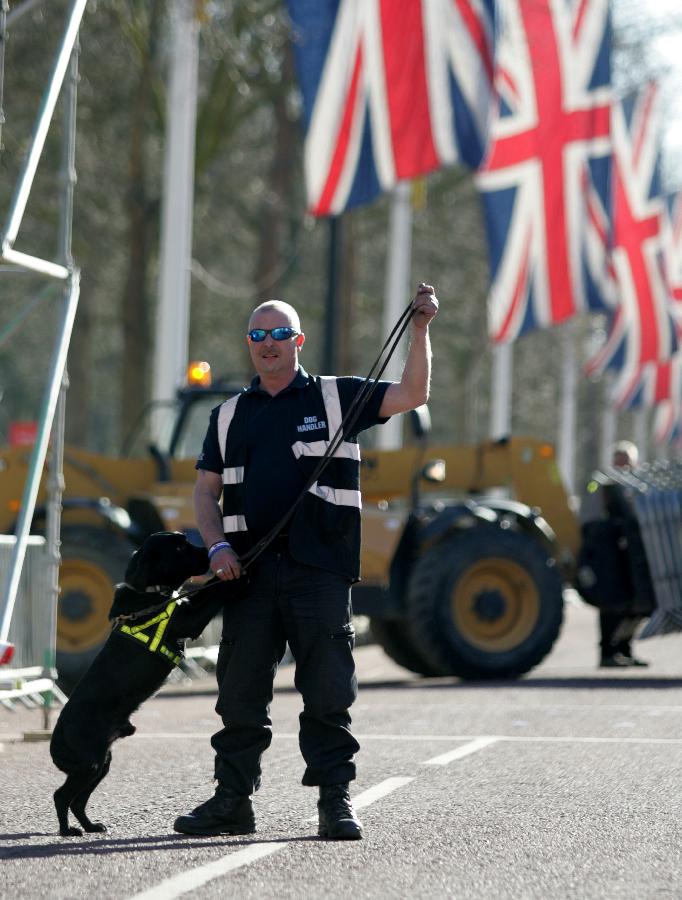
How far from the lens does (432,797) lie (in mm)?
8070

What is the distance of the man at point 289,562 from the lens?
6.98 meters

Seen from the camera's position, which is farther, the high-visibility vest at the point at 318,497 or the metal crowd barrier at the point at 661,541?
the metal crowd barrier at the point at 661,541

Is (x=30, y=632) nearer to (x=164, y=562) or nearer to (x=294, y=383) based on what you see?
(x=164, y=562)

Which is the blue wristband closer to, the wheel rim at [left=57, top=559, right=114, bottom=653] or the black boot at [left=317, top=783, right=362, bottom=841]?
the black boot at [left=317, top=783, right=362, bottom=841]

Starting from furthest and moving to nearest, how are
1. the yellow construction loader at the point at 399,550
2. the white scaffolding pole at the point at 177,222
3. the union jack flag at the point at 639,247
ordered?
the union jack flag at the point at 639,247 → the white scaffolding pole at the point at 177,222 → the yellow construction loader at the point at 399,550

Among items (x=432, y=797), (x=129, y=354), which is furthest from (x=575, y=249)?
(x=432, y=797)

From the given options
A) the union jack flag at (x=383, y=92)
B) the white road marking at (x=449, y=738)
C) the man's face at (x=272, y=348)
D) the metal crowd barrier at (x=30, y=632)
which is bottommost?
the white road marking at (x=449, y=738)

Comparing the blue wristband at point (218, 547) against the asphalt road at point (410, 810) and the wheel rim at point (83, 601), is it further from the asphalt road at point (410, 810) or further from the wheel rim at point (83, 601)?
the wheel rim at point (83, 601)

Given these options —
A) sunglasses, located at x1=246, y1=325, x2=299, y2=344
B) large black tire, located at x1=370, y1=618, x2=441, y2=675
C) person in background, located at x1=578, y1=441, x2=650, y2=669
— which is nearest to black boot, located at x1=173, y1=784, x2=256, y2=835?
sunglasses, located at x1=246, y1=325, x2=299, y2=344

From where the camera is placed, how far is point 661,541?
15094 millimetres

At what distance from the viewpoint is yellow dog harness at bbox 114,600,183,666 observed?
7.21 m

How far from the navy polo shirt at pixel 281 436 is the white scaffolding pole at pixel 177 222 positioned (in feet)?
42.3

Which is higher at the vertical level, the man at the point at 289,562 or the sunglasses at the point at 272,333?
the sunglasses at the point at 272,333

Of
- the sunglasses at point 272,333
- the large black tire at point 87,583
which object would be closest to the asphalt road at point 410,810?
the large black tire at point 87,583
